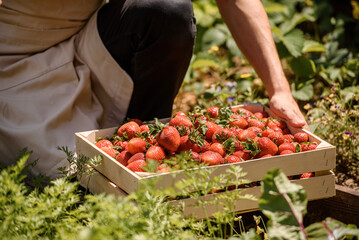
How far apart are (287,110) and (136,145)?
68cm

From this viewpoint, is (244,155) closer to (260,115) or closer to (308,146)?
(308,146)

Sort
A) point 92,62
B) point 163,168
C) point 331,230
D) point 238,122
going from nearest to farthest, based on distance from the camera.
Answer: point 331,230, point 163,168, point 238,122, point 92,62

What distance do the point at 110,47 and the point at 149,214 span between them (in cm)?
116

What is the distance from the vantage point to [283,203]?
1278 mm

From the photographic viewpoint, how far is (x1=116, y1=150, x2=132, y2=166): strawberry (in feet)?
5.61

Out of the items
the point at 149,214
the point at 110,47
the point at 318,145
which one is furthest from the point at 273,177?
the point at 110,47

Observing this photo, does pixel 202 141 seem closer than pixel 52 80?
Yes

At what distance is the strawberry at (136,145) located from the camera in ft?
5.55

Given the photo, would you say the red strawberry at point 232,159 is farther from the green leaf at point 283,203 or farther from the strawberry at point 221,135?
the green leaf at point 283,203

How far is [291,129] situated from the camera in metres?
1.94

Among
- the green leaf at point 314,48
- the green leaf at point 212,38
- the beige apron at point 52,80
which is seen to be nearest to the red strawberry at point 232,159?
the beige apron at point 52,80

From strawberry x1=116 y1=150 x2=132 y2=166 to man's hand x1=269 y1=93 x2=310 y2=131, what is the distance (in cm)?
69

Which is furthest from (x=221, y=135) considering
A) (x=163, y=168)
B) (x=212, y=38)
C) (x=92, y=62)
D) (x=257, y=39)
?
(x=212, y=38)

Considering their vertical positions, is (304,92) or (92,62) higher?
(92,62)
